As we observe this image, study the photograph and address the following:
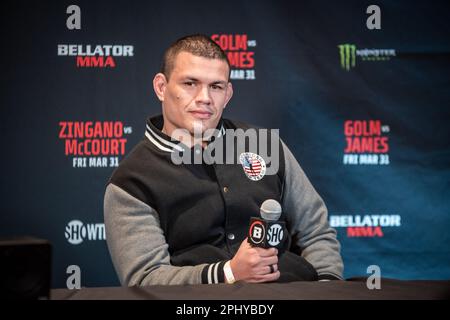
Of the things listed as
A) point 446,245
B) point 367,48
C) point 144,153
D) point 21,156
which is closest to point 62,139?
point 21,156

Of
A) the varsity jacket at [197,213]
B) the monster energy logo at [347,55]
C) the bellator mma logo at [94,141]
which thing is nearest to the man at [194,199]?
the varsity jacket at [197,213]

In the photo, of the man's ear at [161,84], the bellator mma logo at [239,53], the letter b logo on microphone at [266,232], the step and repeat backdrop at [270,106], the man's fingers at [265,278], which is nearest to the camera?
the letter b logo on microphone at [266,232]

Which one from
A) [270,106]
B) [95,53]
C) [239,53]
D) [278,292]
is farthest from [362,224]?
[278,292]

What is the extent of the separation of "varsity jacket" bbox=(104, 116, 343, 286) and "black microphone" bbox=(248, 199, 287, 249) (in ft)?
0.91

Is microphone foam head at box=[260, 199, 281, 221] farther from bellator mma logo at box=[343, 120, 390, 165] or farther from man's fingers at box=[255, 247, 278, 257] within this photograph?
bellator mma logo at box=[343, 120, 390, 165]

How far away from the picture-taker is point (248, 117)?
394cm

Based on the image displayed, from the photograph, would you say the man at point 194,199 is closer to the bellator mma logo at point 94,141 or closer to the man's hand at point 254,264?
the man's hand at point 254,264

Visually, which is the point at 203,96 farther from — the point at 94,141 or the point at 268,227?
the point at 94,141

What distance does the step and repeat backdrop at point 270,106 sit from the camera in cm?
378

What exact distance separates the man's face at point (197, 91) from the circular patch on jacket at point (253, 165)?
18 centimetres

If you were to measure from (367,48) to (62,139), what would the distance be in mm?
2061

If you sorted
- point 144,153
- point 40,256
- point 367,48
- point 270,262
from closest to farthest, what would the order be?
1. point 40,256
2. point 270,262
3. point 144,153
4. point 367,48
